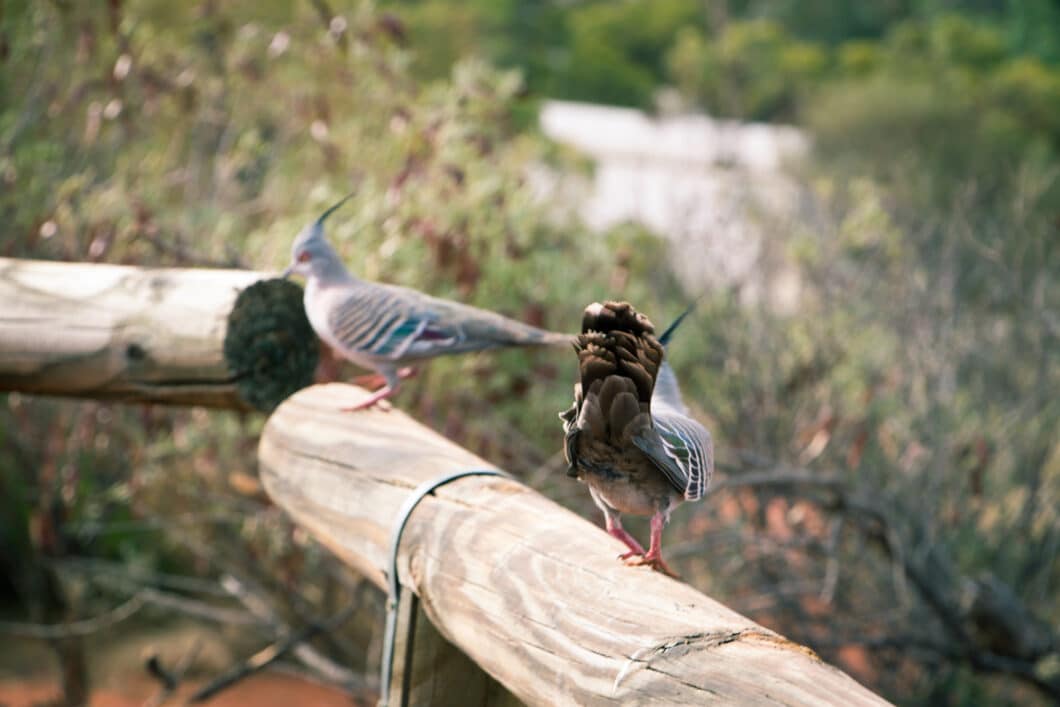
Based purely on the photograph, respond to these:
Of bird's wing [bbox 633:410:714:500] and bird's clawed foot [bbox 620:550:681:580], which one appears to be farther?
bird's clawed foot [bbox 620:550:681:580]

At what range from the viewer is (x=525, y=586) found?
1.58 metres

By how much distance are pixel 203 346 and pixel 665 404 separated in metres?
1.11

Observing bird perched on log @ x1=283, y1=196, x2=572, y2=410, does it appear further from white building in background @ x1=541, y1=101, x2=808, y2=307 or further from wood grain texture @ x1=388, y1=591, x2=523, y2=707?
white building in background @ x1=541, y1=101, x2=808, y2=307

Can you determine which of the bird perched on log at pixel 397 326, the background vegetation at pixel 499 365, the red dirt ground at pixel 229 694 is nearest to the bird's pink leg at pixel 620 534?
the bird perched on log at pixel 397 326

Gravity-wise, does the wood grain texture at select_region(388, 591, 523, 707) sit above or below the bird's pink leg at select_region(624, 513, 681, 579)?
below

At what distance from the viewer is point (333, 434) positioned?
7.26ft

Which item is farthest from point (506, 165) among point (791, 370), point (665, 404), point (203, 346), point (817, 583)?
point (665, 404)

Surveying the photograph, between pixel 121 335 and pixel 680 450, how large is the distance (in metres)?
1.37

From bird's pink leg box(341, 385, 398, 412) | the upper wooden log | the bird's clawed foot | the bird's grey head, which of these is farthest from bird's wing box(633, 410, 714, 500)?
the upper wooden log

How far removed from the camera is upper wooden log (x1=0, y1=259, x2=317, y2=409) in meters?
2.39

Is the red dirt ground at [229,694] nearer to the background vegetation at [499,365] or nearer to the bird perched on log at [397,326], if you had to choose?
the background vegetation at [499,365]

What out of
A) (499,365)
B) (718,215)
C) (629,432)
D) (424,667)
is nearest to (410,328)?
(424,667)

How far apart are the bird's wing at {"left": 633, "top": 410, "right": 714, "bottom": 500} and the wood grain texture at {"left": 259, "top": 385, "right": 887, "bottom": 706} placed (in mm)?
143

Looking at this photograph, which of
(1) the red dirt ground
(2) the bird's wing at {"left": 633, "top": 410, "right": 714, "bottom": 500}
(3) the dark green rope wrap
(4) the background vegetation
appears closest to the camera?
(2) the bird's wing at {"left": 633, "top": 410, "right": 714, "bottom": 500}
